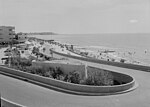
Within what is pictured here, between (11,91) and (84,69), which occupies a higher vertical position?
(84,69)

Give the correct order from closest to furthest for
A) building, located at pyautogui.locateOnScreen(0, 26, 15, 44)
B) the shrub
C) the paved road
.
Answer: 1. the paved road
2. the shrub
3. building, located at pyautogui.locateOnScreen(0, 26, 15, 44)

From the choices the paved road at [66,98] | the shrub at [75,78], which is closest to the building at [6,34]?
the shrub at [75,78]

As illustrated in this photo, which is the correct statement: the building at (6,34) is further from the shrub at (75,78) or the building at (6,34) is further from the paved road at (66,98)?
the paved road at (66,98)

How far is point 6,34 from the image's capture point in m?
84.4

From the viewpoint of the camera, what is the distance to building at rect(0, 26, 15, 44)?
82.4 meters

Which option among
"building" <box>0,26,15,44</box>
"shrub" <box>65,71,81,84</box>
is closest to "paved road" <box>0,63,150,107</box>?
"shrub" <box>65,71,81,84</box>

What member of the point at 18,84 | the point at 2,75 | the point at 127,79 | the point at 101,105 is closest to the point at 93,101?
the point at 101,105

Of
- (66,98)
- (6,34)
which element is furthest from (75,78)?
(6,34)

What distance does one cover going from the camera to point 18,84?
14.5 metres

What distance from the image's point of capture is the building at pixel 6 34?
8244 cm

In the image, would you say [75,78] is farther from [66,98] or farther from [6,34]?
[6,34]

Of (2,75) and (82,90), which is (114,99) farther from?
(2,75)

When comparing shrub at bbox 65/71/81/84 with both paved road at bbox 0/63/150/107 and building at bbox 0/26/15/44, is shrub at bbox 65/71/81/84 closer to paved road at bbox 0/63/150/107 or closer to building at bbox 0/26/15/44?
paved road at bbox 0/63/150/107

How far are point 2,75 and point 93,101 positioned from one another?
36.7 feet
